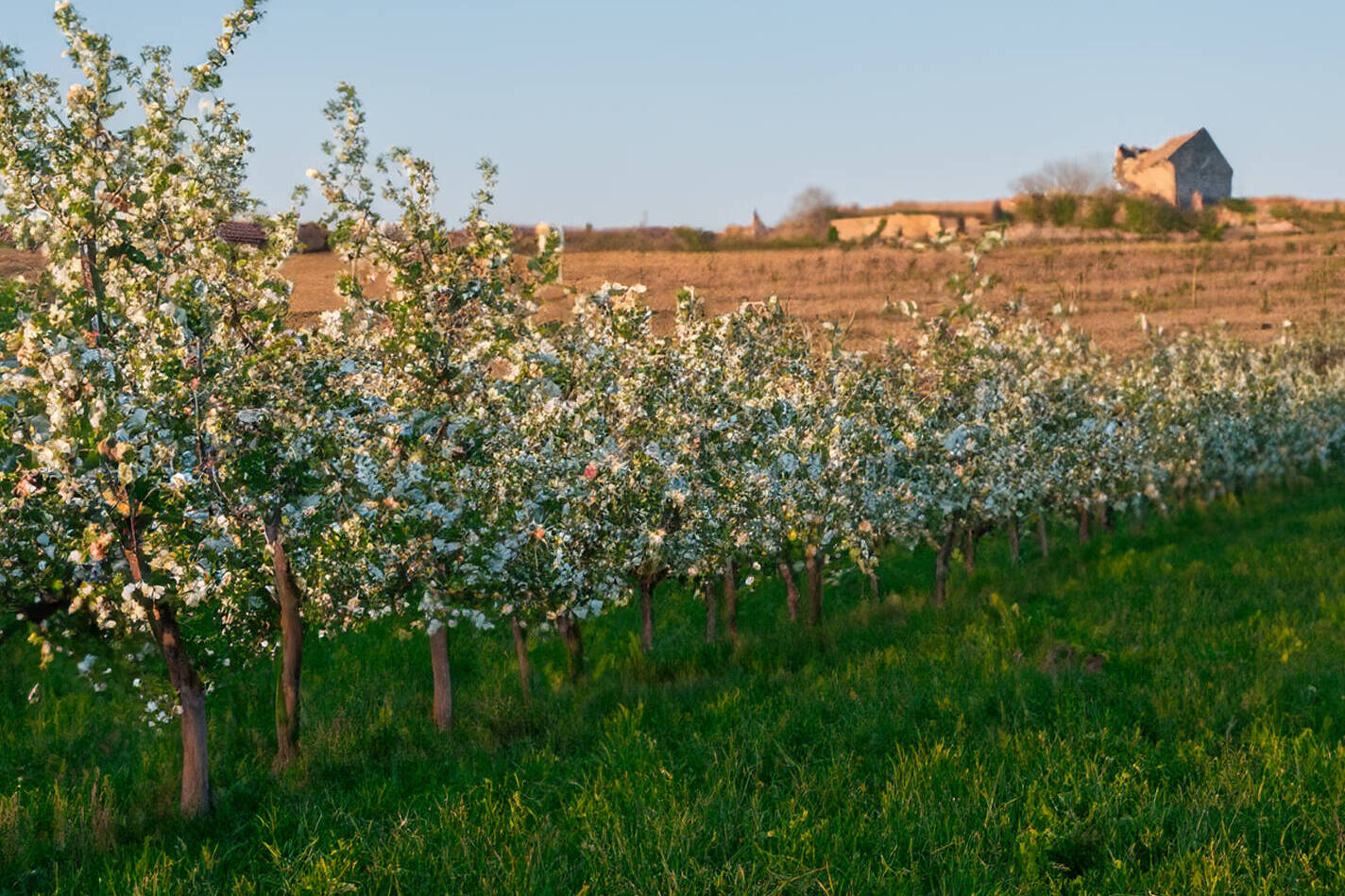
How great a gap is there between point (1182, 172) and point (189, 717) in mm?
138034

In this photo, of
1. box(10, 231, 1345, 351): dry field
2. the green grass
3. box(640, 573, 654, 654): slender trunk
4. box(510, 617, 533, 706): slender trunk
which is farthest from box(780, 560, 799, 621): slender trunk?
box(10, 231, 1345, 351): dry field

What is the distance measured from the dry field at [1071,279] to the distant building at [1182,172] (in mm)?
31037

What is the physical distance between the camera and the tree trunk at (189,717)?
9.77 metres

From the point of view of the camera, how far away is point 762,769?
10844mm

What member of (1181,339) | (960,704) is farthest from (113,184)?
→ (1181,339)

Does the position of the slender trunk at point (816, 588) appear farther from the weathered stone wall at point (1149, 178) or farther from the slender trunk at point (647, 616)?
the weathered stone wall at point (1149, 178)

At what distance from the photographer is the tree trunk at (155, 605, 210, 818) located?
977 cm

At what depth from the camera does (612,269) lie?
2916 inches

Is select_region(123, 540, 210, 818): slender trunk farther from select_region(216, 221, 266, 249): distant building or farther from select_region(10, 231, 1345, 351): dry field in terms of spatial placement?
select_region(10, 231, 1345, 351): dry field

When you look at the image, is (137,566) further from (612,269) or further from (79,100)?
(612,269)

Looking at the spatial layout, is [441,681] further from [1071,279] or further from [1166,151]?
[1166,151]

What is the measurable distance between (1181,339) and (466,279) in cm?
3700

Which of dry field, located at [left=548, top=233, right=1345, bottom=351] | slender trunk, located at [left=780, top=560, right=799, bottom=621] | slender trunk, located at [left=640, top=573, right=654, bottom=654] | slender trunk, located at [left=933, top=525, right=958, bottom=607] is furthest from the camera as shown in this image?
dry field, located at [left=548, top=233, right=1345, bottom=351]

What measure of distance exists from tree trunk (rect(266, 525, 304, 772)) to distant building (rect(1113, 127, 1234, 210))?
128 m
